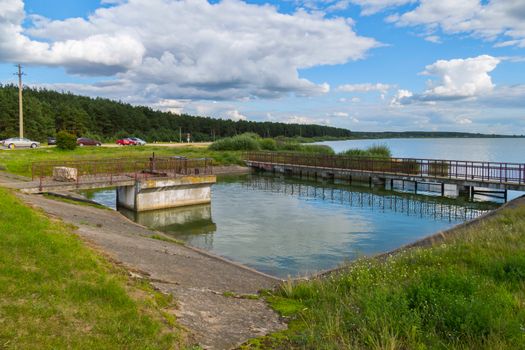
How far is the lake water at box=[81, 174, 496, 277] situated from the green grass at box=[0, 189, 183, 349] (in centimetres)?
524

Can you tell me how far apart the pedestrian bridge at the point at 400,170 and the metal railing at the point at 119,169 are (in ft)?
55.6

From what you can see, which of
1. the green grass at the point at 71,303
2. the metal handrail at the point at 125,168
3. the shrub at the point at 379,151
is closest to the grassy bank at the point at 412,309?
the green grass at the point at 71,303

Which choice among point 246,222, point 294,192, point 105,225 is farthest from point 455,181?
point 105,225

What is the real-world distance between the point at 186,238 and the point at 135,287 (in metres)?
12.1

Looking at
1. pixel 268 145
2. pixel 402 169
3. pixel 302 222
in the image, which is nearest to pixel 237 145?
pixel 268 145

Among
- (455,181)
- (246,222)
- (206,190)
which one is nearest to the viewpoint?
(246,222)

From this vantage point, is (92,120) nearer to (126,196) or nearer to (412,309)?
(126,196)

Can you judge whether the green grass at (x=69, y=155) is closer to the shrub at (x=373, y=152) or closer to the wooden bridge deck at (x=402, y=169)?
the wooden bridge deck at (x=402, y=169)

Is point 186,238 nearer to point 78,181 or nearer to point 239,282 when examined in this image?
point 78,181

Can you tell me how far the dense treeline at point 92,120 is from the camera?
76.2 metres

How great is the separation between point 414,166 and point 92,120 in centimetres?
8159

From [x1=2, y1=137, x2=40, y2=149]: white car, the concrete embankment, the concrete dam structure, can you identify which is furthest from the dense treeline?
the concrete embankment

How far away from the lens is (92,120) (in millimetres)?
97750

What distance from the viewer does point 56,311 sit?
5.91m
